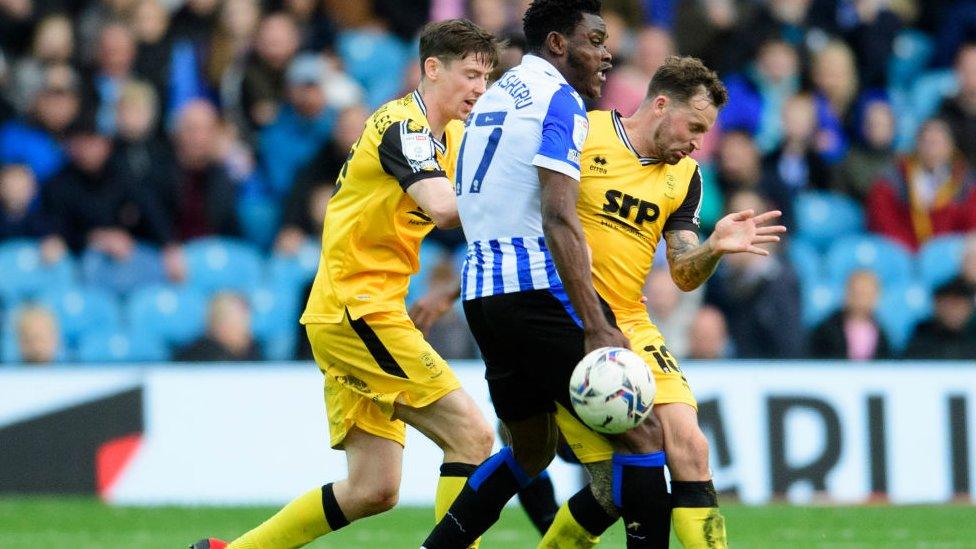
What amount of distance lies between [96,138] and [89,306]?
1.43 metres

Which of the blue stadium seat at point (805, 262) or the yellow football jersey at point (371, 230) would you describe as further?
the blue stadium seat at point (805, 262)

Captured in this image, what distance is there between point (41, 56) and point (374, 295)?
7.97 metres

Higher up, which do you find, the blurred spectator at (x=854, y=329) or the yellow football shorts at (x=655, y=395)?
the yellow football shorts at (x=655, y=395)

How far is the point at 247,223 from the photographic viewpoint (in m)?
13.4

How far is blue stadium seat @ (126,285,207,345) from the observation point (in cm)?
1253

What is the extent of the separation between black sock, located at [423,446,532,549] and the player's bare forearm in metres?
1.00

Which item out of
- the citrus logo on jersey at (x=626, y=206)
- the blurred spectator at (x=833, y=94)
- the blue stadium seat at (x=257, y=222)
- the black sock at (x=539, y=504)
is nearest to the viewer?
the citrus logo on jersey at (x=626, y=206)

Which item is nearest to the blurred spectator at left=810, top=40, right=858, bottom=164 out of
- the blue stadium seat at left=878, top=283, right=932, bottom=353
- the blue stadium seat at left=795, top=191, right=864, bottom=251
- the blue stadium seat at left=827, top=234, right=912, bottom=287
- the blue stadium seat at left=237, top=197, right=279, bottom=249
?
the blue stadium seat at left=795, top=191, right=864, bottom=251

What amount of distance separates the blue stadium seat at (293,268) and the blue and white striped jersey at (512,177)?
6365 mm

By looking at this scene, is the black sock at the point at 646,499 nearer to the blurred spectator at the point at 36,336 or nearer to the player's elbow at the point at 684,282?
the player's elbow at the point at 684,282

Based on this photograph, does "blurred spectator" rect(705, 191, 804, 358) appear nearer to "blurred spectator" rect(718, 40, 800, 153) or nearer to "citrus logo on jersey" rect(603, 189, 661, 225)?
"blurred spectator" rect(718, 40, 800, 153)

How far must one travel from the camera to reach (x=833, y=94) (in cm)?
1452

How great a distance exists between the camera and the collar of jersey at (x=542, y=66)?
6.26m

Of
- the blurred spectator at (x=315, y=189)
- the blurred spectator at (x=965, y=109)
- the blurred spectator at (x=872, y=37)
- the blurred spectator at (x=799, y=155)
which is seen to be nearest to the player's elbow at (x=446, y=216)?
the blurred spectator at (x=315, y=189)
